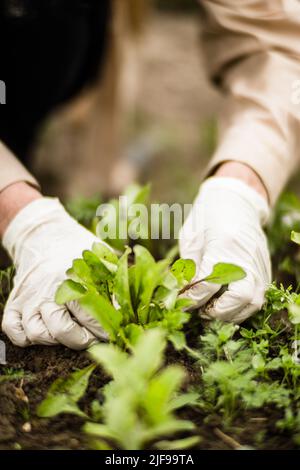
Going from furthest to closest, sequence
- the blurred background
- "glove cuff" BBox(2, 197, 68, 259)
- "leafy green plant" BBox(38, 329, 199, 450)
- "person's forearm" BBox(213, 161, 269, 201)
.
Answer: the blurred background → "person's forearm" BBox(213, 161, 269, 201) → "glove cuff" BBox(2, 197, 68, 259) → "leafy green plant" BBox(38, 329, 199, 450)

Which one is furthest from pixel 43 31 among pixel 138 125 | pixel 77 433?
pixel 138 125

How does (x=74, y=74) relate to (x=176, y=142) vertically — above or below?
above

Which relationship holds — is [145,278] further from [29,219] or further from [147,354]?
[29,219]

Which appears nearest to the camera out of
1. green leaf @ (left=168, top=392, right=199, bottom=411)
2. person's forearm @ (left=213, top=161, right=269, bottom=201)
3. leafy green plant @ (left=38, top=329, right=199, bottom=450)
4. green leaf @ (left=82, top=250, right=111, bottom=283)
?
leafy green plant @ (left=38, top=329, right=199, bottom=450)

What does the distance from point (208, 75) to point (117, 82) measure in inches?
47.5

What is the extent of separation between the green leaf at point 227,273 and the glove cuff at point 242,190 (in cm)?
30

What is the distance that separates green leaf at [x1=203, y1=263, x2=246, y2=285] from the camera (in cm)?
97

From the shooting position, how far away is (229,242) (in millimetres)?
1124

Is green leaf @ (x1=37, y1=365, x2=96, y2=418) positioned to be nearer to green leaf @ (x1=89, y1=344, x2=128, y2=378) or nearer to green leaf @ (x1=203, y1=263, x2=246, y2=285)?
green leaf @ (x1=89, y1=344, x2=128, y2=378)

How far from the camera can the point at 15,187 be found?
4.11ft

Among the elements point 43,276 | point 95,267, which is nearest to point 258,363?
point 95,267

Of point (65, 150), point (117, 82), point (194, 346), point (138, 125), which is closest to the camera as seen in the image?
point (194, 346)

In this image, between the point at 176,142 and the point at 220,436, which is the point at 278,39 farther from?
the point at 176,142

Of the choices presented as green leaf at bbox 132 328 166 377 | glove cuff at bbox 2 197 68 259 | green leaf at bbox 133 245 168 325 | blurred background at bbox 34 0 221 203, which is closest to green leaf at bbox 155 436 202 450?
green leaf at bbox 132 328 166 377
